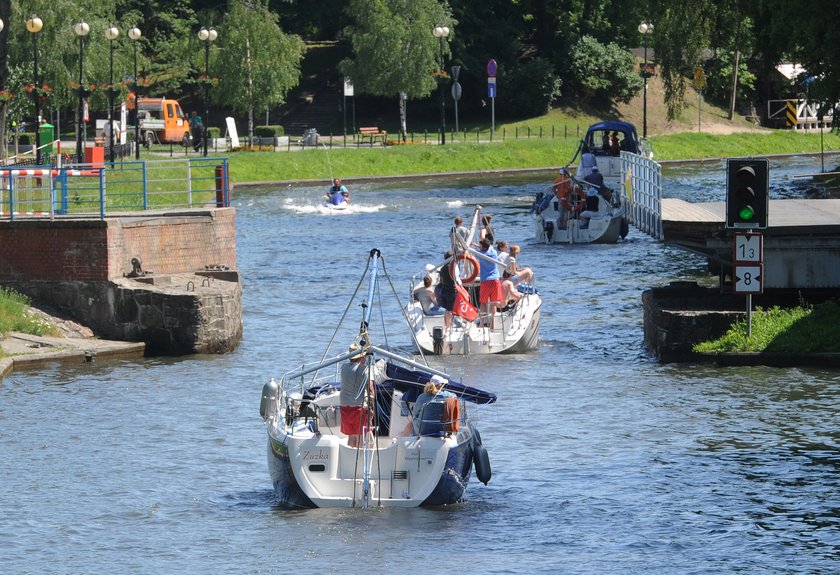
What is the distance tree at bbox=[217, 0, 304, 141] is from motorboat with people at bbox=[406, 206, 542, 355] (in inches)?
1951

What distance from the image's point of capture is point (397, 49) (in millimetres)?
86062

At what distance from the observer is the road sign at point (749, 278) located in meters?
28.4

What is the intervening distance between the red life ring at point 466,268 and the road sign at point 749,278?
551 cm

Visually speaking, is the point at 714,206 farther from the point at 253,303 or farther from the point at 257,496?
the point at 257,496

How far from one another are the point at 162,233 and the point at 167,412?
328 inches

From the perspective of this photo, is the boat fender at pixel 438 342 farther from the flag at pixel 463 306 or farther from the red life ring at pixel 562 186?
the red life ring at pixel 562 186

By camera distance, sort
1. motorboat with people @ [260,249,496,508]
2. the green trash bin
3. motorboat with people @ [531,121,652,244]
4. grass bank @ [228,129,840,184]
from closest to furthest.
→ 1. motorboat with people @ [260,249,496,508]
2. motorboat with people @ [531,121,652,244]
3. the green trash bin
4. grass bank @ [228,129,840,184]

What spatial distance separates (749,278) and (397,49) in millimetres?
59328

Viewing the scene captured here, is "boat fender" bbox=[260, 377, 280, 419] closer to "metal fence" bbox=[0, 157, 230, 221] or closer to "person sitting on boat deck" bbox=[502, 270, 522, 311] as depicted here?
"person sitting on boat deck" bbox=[502, 270, 522, 311]

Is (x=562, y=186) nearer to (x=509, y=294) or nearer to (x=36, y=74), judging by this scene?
(x=36, y=74)

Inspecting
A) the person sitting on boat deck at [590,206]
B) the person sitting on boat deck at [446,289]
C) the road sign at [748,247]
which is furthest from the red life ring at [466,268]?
the person sitting on boat deck at [590,206]

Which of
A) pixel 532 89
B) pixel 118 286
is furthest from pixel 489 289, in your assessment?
pixel 532 89

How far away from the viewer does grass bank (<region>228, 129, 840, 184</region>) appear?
241 feet

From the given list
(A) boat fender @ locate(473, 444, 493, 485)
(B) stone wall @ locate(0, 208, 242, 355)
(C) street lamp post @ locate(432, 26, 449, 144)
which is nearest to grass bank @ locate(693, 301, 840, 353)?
(B) stone wall @ locate(0, 208, 242, 355)
